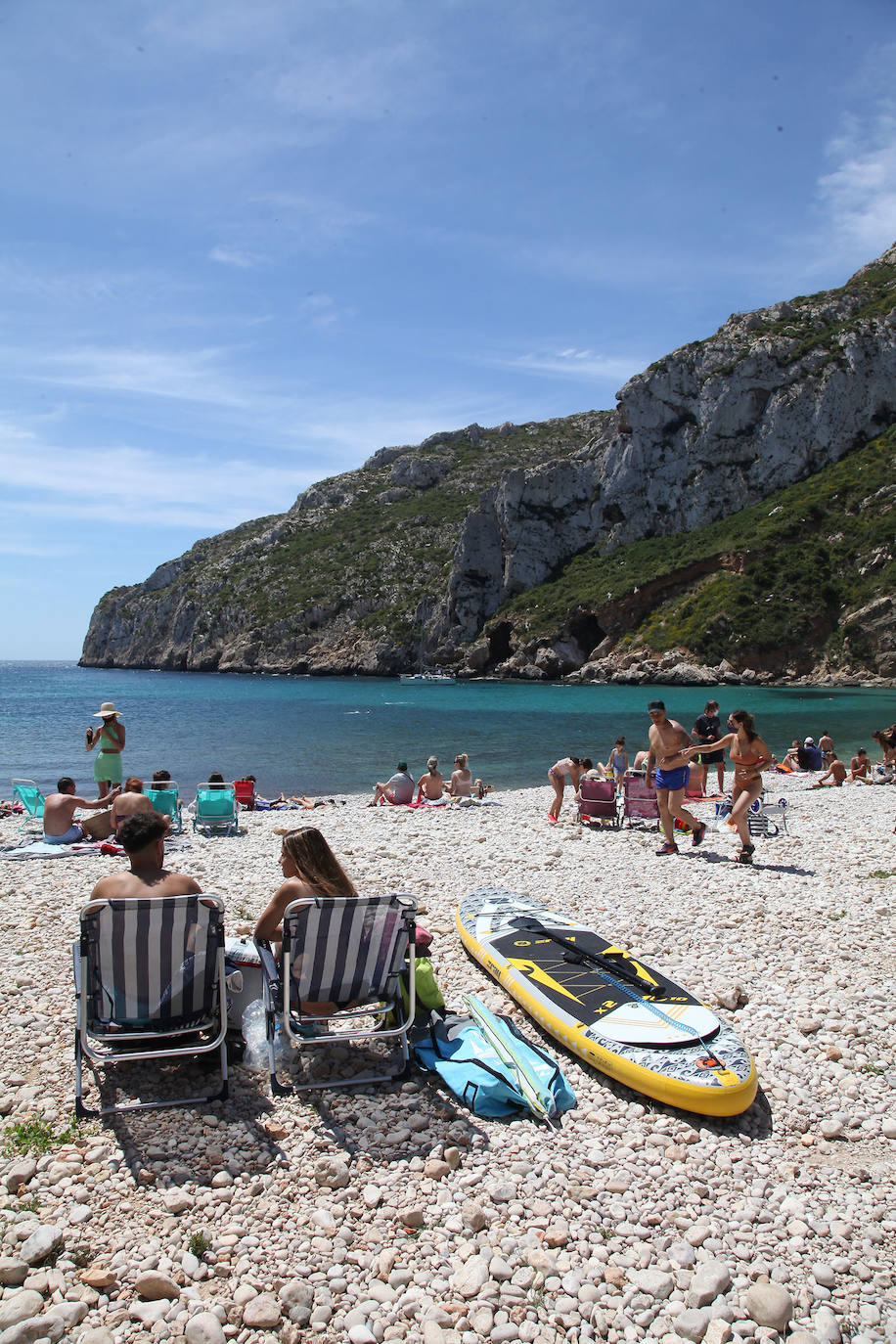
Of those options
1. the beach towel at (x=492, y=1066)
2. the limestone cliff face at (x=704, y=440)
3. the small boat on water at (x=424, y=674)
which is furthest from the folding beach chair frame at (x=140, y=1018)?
the limestone cliff face at (x=704, y=440)

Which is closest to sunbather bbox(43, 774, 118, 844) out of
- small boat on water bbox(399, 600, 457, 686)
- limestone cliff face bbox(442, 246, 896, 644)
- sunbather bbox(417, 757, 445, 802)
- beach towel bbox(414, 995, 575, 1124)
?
sunbather bbox(417, 757, 445, 802)

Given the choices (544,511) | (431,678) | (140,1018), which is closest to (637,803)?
(140,1018)

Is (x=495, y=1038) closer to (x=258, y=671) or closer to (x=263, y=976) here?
(x=263, y=976)

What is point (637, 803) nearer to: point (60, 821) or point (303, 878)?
point (60, 821)

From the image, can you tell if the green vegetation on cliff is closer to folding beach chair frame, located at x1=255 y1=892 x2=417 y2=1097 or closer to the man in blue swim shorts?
the man in blue swim shorts

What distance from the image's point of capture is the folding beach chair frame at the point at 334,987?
4602 mm

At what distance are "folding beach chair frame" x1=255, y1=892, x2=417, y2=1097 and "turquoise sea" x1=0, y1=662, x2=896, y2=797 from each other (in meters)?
17.5

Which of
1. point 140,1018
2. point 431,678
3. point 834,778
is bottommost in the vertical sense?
point 834,778

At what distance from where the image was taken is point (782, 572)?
72.7m

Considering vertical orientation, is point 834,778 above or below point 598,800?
below

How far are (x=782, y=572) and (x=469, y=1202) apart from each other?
75.9 meters

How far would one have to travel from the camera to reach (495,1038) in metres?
5.32

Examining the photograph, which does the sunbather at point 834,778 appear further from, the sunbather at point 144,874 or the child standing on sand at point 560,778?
the sunbather at point 144,874

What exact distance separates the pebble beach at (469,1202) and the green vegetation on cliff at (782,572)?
69597mm
